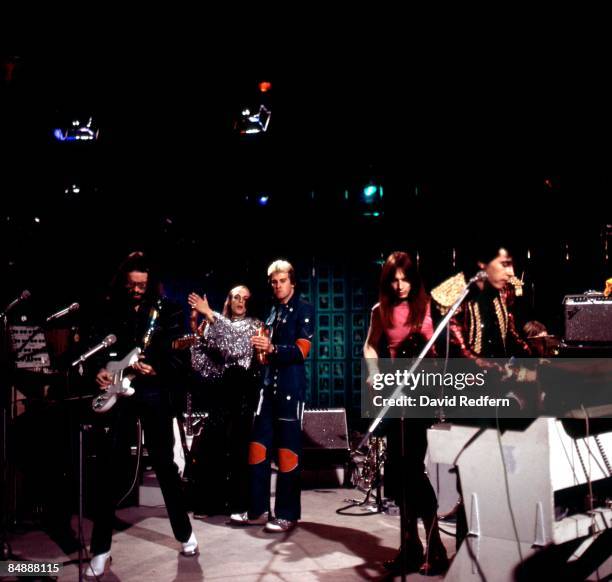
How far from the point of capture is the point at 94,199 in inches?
330

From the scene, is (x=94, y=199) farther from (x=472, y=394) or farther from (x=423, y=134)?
(x=472, y=394)

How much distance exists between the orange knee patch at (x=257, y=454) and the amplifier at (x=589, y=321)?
2.27 meters

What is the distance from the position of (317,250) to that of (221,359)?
5881 millimetres

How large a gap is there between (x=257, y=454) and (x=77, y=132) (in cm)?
468

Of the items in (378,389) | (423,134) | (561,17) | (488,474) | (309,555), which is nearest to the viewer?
(488,474)

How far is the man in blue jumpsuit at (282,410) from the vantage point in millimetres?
4453

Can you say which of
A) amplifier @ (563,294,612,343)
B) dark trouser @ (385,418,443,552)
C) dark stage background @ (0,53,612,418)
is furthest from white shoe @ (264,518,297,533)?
dark stage background @ (0,53,612,418)

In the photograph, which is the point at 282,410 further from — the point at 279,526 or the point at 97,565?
the point at 97,565

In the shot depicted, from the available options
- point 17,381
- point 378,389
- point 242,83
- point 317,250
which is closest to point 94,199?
point 242,83

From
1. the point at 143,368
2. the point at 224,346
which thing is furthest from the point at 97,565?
the point at 224,346

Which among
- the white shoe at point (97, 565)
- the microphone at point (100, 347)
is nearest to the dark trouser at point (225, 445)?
the white shoe at point (97, 565)

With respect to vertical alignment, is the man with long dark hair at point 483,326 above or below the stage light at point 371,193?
below

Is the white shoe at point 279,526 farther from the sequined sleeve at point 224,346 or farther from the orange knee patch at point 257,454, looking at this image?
the sequined sleeve at point 224,346

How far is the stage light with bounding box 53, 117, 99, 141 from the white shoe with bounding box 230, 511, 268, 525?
15.8ft
